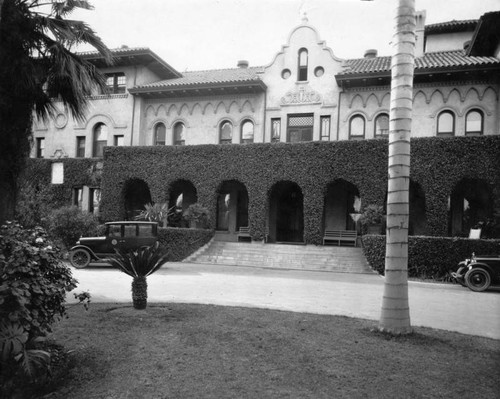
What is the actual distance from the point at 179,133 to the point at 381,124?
39.3 feet

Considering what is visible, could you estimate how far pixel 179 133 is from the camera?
2662 cm

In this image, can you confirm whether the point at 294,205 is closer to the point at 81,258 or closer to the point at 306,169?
the point at 306,169

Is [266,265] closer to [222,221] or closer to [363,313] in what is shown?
[222,221]

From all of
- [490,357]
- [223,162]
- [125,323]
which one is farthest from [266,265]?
[490,357]

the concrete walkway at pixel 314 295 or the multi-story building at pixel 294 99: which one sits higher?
the multi-story building at pixel 294 99

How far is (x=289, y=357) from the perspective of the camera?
5.11 metres

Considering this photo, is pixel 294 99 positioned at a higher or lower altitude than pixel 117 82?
lower

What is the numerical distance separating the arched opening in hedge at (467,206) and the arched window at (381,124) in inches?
183

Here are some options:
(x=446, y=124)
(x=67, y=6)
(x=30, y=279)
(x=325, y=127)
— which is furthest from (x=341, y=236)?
(x=30, y=279)

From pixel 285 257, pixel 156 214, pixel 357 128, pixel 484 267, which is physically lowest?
pixel 285 257

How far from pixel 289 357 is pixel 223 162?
1815 cm

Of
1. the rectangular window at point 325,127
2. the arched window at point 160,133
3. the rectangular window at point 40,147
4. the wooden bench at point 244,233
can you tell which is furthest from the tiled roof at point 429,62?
the rectangular window at point 40,147

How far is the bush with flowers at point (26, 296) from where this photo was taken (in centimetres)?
399

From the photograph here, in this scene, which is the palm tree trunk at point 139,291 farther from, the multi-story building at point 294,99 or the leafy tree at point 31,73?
the multi-story building at point 294,99
